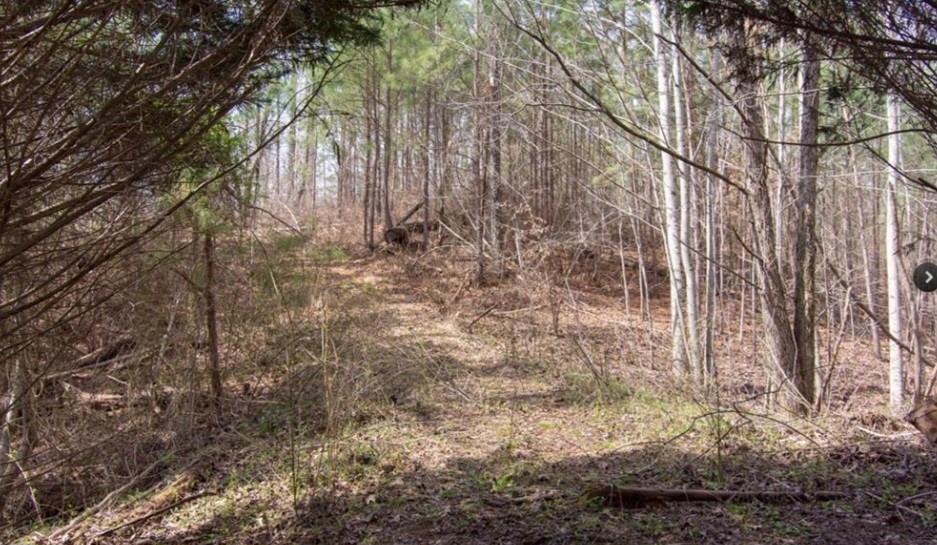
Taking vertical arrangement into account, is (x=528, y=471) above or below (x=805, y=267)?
below

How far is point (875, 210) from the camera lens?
17125 mm

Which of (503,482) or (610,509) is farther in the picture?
(503,482)

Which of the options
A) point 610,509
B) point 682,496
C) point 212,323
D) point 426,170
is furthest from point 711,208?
point 426,170

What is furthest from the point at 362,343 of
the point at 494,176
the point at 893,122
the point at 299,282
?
the point at 893,122

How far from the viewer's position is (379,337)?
8953mm

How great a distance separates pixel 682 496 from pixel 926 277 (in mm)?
4114

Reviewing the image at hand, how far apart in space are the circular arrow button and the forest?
0.07 feet

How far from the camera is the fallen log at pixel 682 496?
425cm

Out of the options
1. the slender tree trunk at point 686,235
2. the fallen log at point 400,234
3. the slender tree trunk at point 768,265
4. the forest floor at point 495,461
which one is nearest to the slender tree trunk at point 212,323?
the forest floor at point 495,461

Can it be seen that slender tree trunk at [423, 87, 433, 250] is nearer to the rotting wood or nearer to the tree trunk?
the tree trunk

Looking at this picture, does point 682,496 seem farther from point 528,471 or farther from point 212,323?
point 212,323

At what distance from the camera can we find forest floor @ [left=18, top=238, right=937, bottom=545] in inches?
162

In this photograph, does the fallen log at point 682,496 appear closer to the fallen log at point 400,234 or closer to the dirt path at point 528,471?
the dirt path at point 528,471

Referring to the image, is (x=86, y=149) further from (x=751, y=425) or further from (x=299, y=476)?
(x=751, y=425)
